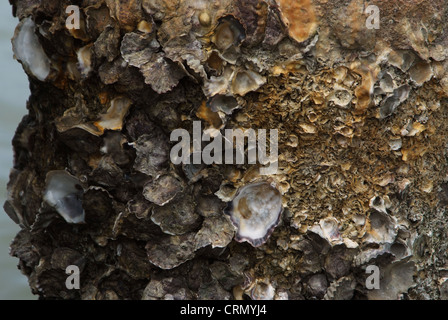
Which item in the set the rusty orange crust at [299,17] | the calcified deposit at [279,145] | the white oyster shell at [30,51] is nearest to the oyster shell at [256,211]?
the calcified deposit at [279,145]

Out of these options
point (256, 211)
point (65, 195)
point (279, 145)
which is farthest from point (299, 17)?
point (65, 195)

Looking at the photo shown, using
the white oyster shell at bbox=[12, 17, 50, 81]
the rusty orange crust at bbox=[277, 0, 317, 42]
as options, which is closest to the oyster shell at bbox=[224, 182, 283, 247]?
the rusty orange crust at bbox=[277, 0, 317, 42]

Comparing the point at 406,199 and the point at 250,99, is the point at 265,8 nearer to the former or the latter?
the point at 250,99

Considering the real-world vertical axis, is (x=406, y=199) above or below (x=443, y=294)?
above

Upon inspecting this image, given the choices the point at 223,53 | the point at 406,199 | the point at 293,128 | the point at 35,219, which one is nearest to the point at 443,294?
the point at 406,199

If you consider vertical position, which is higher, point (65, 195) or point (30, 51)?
point (30, 51)

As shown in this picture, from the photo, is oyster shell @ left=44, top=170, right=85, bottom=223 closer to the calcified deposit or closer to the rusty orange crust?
the calcified deposit

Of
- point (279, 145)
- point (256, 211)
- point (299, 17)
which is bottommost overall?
point (256, 211)

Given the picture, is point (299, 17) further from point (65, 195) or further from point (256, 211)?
point (65, 195)

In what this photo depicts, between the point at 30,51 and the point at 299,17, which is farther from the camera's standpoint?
the point at 30,51
